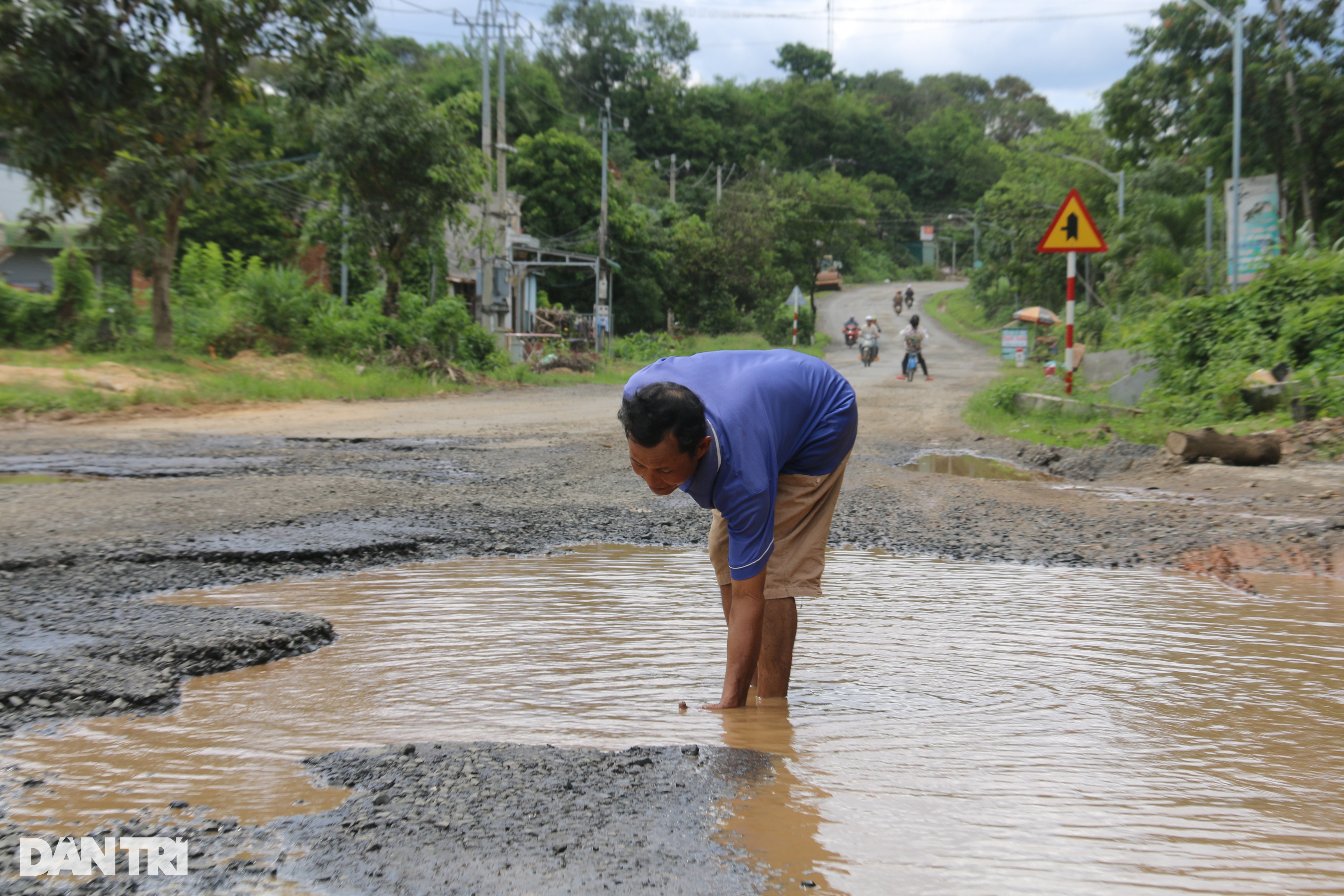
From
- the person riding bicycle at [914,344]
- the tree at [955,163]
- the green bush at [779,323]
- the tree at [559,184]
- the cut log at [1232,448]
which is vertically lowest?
the cut log at [1232,448]

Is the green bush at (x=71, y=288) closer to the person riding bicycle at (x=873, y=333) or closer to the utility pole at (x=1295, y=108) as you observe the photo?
the person riding bicycle at (x=873, y=333)

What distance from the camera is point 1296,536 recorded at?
514cm

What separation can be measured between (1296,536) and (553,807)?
15.3 ft

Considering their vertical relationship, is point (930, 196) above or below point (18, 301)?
above

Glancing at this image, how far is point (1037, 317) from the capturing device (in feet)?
101

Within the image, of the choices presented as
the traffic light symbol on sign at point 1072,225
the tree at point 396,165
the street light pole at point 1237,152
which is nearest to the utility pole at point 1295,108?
the street light pole at point 1237,152

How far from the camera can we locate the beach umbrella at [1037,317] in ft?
101

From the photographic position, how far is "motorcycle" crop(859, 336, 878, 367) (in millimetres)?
26766

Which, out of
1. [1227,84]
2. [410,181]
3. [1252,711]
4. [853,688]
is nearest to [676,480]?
[853,688]

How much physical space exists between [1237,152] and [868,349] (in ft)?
39.3

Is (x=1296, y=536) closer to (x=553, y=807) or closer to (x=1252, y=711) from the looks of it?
(x=1252, y=711)

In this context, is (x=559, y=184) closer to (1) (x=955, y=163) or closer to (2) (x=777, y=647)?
(2) (x=777, y=647)

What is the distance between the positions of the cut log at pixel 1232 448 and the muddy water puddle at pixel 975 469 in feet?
3.24

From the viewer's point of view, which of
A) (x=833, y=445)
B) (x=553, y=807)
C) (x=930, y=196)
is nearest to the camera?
(x=553, y=807)
